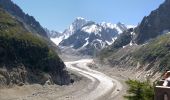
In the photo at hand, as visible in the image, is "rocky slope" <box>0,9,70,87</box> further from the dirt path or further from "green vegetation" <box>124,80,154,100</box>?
"green vegetation" <box>124,80,154,100</box>

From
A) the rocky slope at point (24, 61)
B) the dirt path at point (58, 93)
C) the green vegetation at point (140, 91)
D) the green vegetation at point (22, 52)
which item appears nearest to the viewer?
the green vegetation at point (140, 91)

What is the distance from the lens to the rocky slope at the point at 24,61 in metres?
143

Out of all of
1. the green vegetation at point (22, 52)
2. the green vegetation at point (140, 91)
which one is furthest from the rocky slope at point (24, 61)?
the green vegetation at point (140, 91)

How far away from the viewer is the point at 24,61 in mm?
154125

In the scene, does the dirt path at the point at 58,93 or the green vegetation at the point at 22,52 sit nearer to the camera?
the dirt path at the point at 58,93

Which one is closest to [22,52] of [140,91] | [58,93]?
[58,93]

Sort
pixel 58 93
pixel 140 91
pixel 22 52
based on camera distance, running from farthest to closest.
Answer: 1. pixel 22 52
2. pixel 58 93
3. pixel 140 91

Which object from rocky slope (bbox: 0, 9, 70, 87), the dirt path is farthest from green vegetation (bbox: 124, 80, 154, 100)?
rocky slope (bbox: 0, 9, 70, 87)

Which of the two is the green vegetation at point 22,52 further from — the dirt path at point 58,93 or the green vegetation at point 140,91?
the green vegetation at point 140,91

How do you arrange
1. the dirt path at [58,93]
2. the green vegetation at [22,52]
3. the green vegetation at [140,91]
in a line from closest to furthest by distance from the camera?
the green vegetation at [140,91]
the dirt path at [58,93]
the green vegetation at [22,52]

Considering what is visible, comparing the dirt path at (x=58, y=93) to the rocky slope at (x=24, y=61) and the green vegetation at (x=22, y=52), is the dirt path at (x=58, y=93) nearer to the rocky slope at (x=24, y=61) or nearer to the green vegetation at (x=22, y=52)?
the rocky slope at (x=24, y=61)

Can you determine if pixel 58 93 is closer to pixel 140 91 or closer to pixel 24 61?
pixel 24 61

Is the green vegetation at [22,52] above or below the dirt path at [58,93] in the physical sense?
above

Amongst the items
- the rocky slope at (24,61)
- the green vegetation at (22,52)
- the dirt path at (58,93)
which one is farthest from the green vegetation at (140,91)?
the green vegetation at (22,52)
